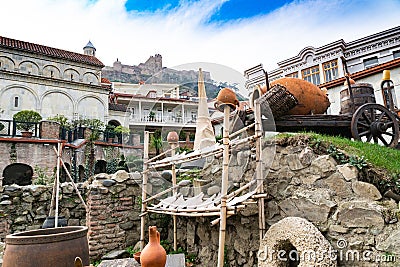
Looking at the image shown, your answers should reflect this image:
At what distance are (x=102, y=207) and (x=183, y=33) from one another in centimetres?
317

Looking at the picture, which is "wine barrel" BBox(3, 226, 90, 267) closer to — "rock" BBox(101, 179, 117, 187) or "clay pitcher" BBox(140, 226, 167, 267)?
"clay pitcher" BBox(140, 226, 167, 267)

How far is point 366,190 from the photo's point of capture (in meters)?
2.64

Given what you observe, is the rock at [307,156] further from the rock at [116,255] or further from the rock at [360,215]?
the rock at [116,255]

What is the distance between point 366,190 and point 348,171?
226 millimetres

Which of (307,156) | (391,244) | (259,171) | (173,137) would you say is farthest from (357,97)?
(173,137)

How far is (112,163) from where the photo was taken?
10.4m

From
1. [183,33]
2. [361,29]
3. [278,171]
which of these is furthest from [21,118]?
[361,29]

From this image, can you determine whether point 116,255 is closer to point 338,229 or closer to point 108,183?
point 108,183

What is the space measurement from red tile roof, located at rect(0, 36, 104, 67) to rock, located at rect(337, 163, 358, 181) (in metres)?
19.2

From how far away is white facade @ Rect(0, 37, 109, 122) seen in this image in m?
16.4

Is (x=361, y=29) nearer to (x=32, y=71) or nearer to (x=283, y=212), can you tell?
(x=283, y=212)

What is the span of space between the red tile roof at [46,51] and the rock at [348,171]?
19186 millimetres

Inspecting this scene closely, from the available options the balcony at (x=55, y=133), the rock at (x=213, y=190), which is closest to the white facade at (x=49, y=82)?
the balcony at (x=55, y=133)

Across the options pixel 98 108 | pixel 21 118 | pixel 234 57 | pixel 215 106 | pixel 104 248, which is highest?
pixel 98 108
